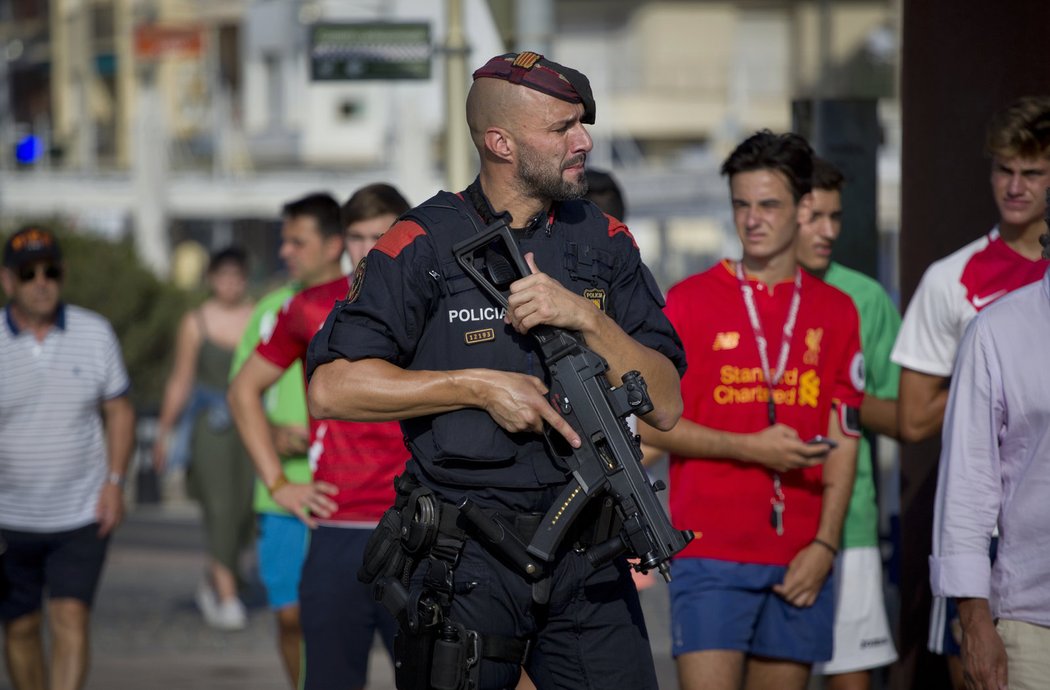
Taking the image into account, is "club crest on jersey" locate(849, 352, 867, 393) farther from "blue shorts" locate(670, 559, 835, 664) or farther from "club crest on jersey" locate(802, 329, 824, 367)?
"blue shorts" locate(670, 559, 835, 664)

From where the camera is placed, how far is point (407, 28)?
9281 mm

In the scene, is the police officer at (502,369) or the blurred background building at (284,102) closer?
the police officer at (502,369)

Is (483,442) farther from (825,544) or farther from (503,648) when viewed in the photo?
(825,544)

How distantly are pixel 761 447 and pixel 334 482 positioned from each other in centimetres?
169

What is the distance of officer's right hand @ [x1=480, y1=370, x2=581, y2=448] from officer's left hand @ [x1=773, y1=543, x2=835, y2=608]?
5.40ft

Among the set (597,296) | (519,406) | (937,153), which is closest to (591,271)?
(597,296)

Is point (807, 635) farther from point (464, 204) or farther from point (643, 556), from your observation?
point (464, 204)

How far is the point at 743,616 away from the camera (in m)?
5.21

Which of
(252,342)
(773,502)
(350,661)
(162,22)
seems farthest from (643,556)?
(162,22)

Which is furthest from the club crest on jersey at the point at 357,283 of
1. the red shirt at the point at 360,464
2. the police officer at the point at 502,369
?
the red shirt at the point at 360,464

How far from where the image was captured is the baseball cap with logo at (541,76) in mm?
4023

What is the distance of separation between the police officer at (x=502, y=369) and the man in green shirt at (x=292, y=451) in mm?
2746

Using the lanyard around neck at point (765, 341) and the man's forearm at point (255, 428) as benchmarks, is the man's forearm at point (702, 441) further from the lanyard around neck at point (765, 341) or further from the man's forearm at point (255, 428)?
the man's forearm at point (255, 428)

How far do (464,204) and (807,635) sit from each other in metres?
2.11
